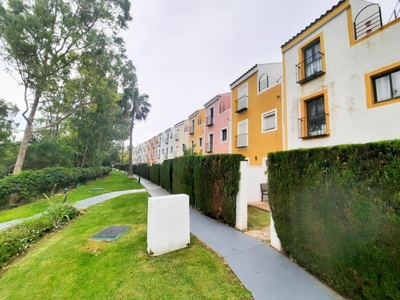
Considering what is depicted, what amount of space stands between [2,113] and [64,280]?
20066mm

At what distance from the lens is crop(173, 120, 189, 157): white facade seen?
2848cm

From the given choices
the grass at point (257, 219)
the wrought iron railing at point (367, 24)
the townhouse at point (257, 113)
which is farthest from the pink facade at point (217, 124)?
the wrought iron railing at point (367, 24)

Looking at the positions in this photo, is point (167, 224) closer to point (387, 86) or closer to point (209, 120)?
point (387, 86)

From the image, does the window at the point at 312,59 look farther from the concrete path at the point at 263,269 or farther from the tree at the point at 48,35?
the tree at the point at 48,35

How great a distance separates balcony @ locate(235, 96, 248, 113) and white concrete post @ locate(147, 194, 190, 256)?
10.7m

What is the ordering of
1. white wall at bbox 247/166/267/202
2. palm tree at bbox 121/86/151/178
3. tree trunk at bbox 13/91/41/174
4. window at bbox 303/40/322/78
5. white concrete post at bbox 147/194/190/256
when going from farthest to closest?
palm tree at bbox 121/86/151/178 < tree trunk at bbox 13/91/41/174 < white wall at bbox 247/166/267/202 < window at bbox 303/40/322/78 < white concrete post at bbox 147/194/190/256

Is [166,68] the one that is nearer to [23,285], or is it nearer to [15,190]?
[15,190]

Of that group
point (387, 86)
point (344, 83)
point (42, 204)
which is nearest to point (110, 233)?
point (42, 204)

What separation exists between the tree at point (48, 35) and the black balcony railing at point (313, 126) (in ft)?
55.5

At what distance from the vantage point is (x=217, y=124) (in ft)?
58.9

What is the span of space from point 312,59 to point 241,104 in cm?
557

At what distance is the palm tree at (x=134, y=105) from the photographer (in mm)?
27369

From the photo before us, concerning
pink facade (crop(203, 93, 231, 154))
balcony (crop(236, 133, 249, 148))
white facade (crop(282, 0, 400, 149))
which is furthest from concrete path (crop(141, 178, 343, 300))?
pink facade (crop(203, 93, 231, 154))

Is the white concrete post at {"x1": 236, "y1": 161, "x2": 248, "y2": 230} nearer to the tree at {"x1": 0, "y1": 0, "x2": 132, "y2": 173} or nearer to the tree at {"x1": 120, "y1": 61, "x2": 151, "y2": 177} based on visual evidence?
the tree at {"x1": 0, "y1": 0, "x2": 132, "y2": 173}
